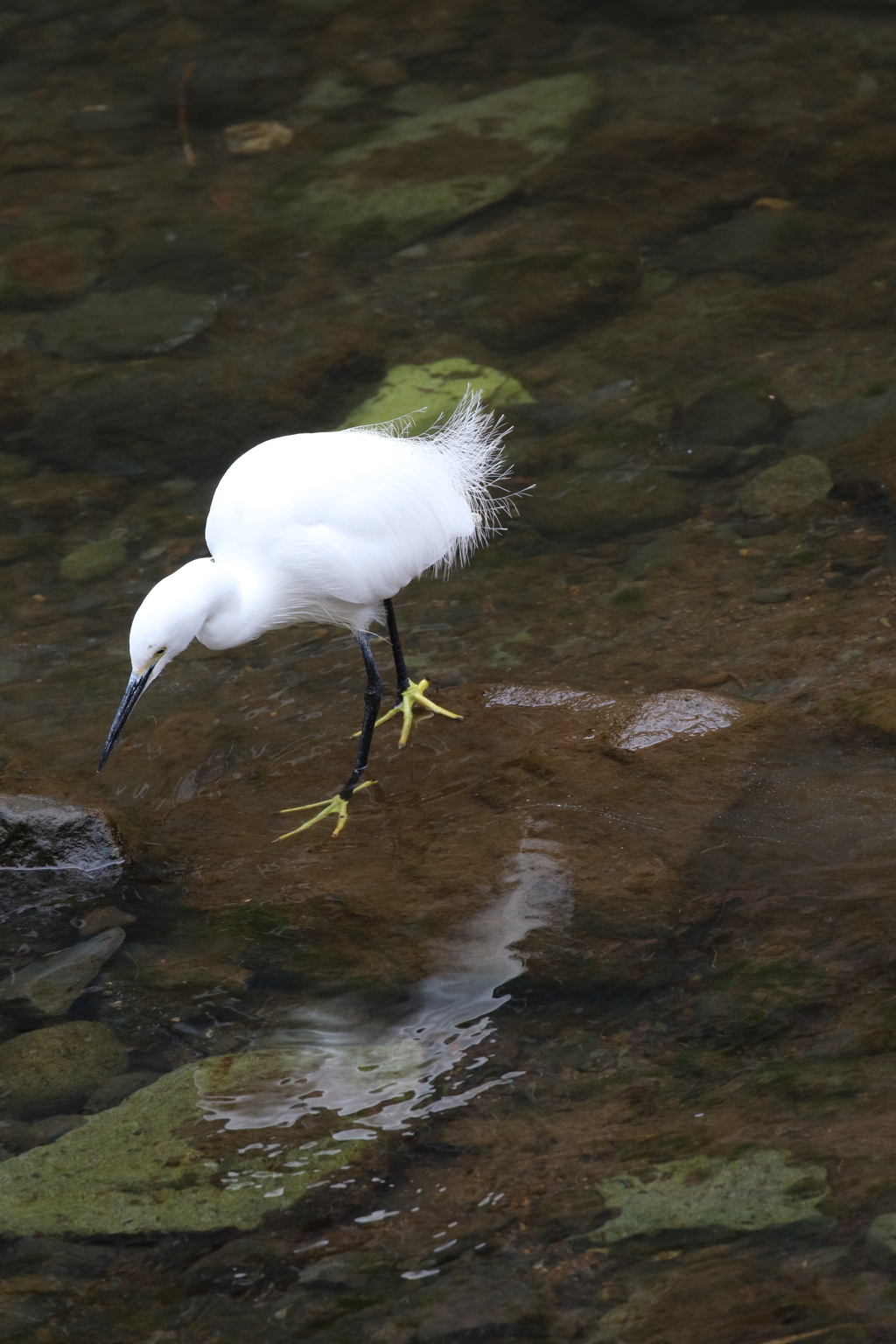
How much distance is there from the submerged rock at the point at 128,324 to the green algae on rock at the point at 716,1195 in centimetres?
571

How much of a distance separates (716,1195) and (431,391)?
465 cm

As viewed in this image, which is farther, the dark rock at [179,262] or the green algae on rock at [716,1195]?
the dark rock at [179,262]

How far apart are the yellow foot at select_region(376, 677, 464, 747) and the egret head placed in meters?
1.05

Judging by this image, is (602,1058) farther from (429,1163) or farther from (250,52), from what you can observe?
(250,52)

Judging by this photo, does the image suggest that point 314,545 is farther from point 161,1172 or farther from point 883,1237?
point 883,1237

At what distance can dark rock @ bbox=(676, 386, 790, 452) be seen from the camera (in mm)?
6371

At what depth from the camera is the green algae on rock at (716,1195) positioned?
302 cm

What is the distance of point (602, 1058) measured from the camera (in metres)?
3.50

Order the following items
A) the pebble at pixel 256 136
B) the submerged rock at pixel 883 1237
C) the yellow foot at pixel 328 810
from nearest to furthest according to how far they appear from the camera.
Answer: the submerged rock at pixel 883 1237, the yellow foot at pixel 328 810, the pebble at pixel 256 136

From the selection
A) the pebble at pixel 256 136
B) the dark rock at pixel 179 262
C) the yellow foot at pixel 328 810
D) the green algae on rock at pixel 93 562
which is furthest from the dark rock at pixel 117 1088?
the pebble at pixel 256 136

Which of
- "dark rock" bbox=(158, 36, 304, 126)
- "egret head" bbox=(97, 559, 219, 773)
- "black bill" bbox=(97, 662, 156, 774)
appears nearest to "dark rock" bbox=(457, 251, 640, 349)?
"dark rock" bbox=(158, 36, 304, 126)

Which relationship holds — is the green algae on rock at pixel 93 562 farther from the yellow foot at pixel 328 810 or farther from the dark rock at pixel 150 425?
the yellow foot at pixel 328 810

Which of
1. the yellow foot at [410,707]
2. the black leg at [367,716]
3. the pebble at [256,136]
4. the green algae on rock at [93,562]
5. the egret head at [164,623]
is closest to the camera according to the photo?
the egret head at [164,623]

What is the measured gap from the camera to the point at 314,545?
173 inches
